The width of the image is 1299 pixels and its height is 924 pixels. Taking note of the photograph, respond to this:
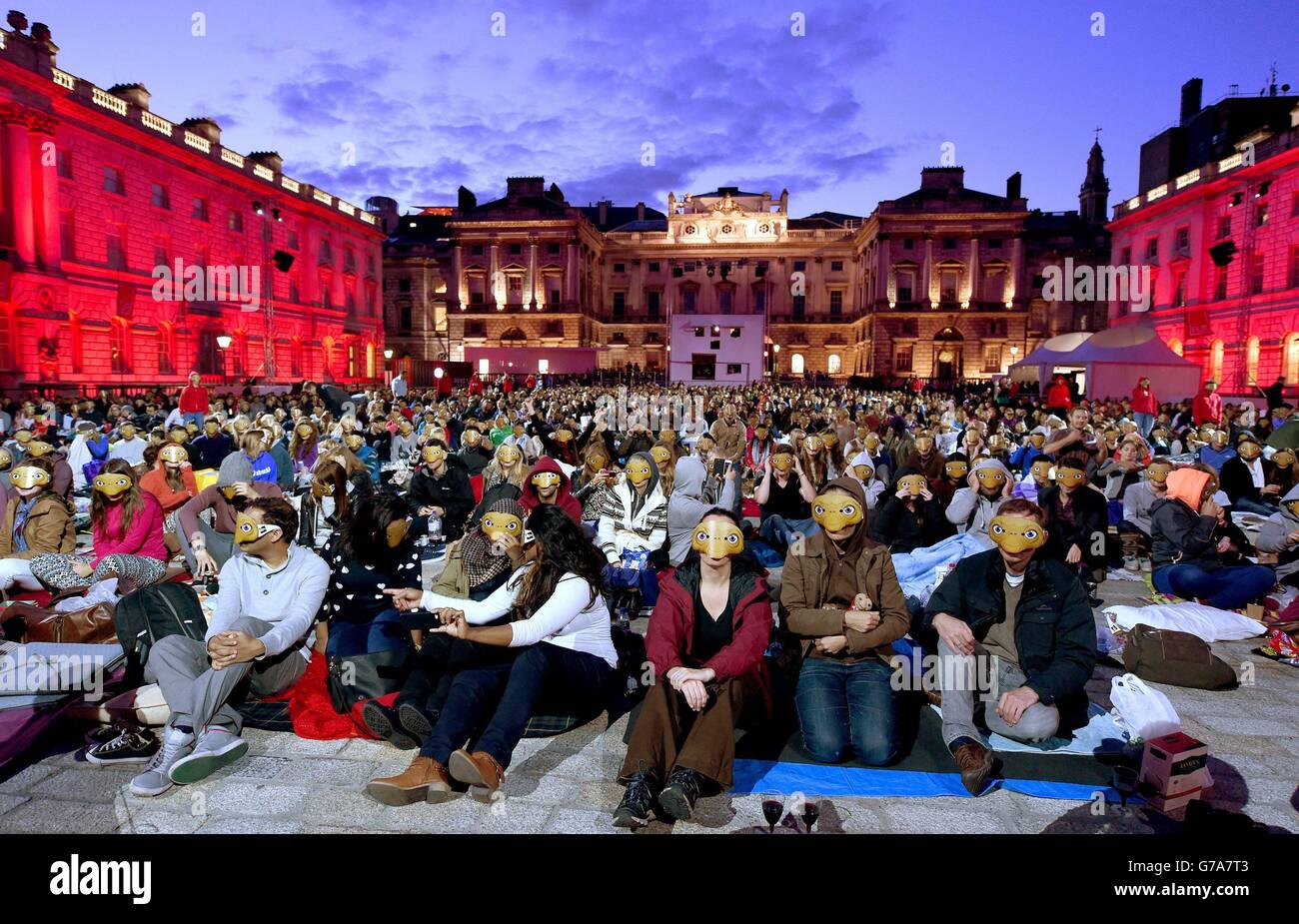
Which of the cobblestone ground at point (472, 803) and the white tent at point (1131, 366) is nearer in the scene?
the cobblestone ground at point (472, 803)

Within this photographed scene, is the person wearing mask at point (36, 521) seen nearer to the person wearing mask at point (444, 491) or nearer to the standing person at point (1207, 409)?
the person wearing mask at point (444, 491)

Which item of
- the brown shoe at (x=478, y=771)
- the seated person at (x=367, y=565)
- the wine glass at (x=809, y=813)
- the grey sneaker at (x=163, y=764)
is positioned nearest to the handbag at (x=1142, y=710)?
the wine glass at (x=809, y=813)

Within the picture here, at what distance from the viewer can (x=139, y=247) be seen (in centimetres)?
3150

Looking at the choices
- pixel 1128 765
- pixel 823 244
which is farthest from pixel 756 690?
pixel 823 244

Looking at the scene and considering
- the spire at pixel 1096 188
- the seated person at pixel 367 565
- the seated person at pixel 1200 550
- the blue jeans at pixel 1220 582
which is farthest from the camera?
the spire at pixel 1096 188

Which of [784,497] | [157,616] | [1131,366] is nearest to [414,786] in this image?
[157,616]

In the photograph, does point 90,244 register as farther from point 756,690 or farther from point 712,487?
point 756,690

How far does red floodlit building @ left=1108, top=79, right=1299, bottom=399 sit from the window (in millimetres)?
40789

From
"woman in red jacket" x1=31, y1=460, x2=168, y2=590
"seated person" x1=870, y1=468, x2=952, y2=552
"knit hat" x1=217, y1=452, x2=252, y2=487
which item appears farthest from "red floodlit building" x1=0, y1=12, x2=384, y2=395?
"seated person" x1=870, y1=468, x2=952, y2=552

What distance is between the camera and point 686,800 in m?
3.46

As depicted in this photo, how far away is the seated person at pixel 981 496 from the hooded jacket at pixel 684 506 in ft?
8.03

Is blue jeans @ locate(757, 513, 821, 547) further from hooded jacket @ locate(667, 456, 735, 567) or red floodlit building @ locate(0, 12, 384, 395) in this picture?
red floodlit building @ locate(0, 12, 384, 395)

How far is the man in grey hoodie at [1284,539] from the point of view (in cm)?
716
